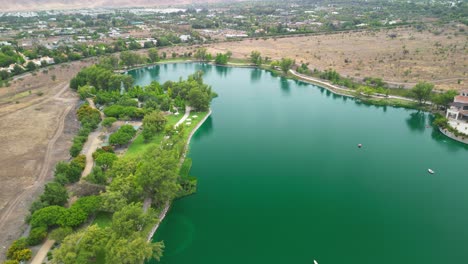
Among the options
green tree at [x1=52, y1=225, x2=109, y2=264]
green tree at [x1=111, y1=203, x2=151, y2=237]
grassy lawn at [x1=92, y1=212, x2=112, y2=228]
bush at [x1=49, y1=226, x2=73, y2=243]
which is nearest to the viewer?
green tree at [x1=52, y1=225, x2=109, y2=264]

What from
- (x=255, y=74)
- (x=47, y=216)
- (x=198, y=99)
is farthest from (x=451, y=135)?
(x=47, y=216)

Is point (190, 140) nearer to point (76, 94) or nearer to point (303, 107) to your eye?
point (303, 107)

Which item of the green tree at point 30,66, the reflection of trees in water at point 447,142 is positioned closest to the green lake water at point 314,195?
the reflection of trees in water at point 447,142

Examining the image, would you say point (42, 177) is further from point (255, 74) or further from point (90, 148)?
point (255, 74)

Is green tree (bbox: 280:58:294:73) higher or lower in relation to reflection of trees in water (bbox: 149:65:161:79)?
higher

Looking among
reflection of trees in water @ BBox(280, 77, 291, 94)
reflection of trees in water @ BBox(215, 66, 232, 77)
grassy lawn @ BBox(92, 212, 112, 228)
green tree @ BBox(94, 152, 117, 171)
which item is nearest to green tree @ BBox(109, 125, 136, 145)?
green tree @ BBox(94, 152, 117, 171)

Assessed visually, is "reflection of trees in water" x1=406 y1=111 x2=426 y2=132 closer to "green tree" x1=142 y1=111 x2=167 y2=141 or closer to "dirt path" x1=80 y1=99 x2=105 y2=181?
"green tree" x1=142 y1=111 x2=167 y2=141
